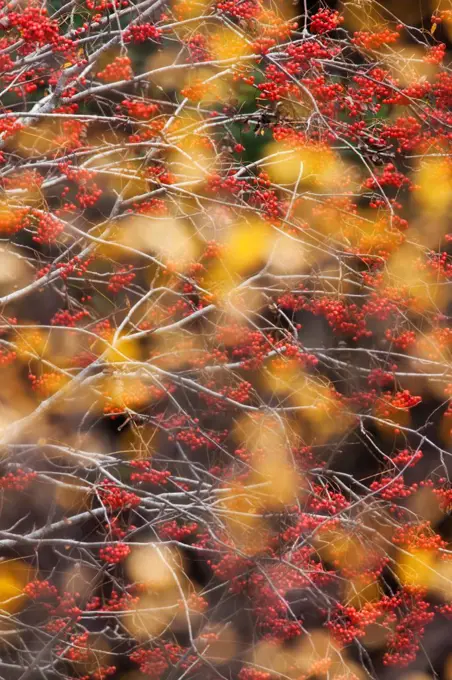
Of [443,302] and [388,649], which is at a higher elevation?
[443,302]

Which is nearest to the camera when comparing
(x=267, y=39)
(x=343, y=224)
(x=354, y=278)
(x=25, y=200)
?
(x=267, y=39)

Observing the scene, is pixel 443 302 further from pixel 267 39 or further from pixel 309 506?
pixel 267 39

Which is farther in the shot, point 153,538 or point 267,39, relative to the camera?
point 153,538

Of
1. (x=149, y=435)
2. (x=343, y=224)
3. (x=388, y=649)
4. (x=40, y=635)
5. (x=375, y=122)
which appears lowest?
(x=388, y=649)

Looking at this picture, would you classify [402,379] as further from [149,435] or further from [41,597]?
[41,597]

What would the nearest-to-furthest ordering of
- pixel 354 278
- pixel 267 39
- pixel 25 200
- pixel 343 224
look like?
1. pixel 267 39
2. pixel 25 200
3. pixel 343 224
4. pixel 354 278

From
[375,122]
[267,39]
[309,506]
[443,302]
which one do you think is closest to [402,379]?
[443,302]
